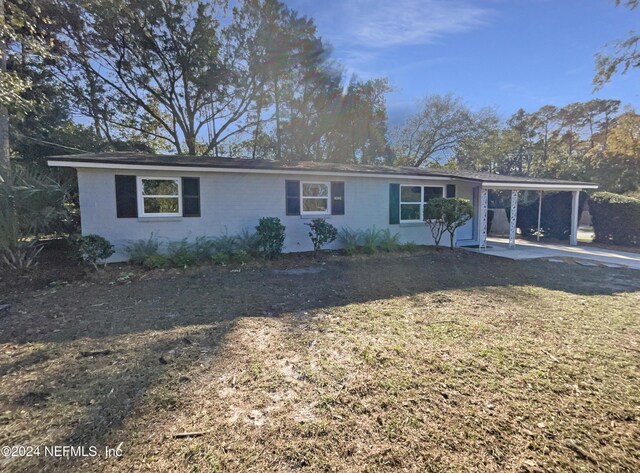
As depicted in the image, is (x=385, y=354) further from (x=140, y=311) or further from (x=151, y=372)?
(x=140, y=311)

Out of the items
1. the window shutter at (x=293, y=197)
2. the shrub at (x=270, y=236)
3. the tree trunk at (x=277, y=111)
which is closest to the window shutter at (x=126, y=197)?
the shrub at (x=270, y=236)

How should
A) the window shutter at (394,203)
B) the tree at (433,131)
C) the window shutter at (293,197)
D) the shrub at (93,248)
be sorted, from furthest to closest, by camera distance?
the tree at (433,131)
the window shutter at (394,203)
the window shutter at (293,197)
the shrub at (93,248)

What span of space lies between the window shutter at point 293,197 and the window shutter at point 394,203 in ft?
10.9

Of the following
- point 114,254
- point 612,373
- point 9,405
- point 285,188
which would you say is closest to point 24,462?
point 9,405

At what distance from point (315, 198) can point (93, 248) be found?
5987mm

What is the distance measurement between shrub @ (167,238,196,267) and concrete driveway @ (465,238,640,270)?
9030 millimetres

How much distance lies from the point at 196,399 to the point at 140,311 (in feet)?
9.41

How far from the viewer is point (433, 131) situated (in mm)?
23078

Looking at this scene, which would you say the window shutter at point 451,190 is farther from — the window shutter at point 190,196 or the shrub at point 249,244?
the window shutter at point 190,196

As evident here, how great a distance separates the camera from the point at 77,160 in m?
7.11

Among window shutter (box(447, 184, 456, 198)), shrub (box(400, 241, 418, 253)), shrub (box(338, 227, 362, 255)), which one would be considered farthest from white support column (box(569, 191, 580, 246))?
shrub (box(338, 227, 362, 255))

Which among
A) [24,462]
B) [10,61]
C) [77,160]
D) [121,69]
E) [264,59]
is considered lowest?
[24,462]

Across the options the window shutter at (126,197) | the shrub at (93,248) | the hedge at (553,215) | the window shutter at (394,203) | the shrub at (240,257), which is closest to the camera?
the shrub at (93,248)

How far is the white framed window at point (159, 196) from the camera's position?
8.02 metres
